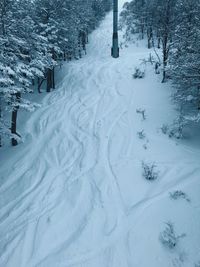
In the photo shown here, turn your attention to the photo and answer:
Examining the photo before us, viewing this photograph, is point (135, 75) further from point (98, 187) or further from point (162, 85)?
point (98, 187)

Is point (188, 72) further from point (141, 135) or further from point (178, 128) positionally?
point (141, 135)

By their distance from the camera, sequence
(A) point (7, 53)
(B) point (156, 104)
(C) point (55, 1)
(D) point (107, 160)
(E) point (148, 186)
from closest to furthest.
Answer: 1. (E) point (148, 186)
2. (D) point (107, 160)
3. (A) point (7, 53)
4. (B) point (156, 104)
5. (C) point (55, 1)

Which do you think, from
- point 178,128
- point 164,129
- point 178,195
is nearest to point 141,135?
point 164,129

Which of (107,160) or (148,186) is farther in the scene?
(107,160)

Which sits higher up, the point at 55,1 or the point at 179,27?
the point at 55,1

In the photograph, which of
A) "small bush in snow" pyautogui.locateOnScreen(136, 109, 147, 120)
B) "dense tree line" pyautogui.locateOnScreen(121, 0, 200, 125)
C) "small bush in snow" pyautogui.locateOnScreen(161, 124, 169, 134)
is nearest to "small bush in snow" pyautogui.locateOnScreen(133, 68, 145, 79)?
"dense tree line" pyautogui.locateOnScreen(121, 0, 200, 125)

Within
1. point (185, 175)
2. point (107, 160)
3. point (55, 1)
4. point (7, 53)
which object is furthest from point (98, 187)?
point (55, 1)

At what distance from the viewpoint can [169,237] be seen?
6707 millimetres

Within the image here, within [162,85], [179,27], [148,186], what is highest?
[179,27]

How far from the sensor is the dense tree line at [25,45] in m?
13.1

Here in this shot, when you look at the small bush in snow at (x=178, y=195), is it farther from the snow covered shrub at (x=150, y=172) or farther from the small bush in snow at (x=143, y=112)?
the small bush in snow at (x=143, y=112)

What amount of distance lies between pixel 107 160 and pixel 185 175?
122 inches

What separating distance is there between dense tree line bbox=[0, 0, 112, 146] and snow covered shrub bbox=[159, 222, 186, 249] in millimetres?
8433

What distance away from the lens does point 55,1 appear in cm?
2091
